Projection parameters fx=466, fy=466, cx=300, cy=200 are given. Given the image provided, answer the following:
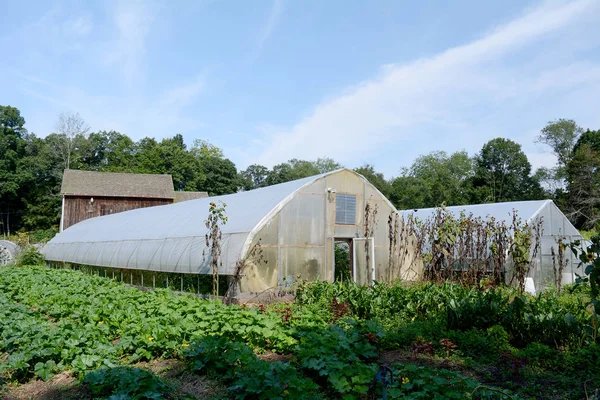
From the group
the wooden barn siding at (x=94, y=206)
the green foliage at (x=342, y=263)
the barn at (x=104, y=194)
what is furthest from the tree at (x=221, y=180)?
the green foliage at (x=342, y=263)

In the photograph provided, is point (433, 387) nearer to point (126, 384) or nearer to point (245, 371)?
point (245, 371)

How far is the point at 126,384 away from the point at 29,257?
2353 cm

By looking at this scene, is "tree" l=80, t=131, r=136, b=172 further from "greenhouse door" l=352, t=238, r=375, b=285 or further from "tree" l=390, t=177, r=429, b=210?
"greenhouse door" l=352, t=238, r=375, b=285

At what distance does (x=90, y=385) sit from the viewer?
4.91 metres

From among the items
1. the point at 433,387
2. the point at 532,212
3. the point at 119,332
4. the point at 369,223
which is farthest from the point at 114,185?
the point at 433,387

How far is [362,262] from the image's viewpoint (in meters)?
14.8

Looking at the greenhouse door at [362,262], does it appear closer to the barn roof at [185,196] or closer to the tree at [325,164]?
the barn roof at [185,196]

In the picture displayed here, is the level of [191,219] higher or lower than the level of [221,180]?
lower

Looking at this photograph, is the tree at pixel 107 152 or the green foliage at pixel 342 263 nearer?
the green foliage at pixel 342 263

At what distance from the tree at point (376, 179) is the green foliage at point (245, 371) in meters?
42.8

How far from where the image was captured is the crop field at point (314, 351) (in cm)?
468

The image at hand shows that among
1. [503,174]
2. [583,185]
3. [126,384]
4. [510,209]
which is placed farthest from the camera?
[503,174]

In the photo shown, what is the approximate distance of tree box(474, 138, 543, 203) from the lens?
150ft

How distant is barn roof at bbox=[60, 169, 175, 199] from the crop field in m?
27.0
